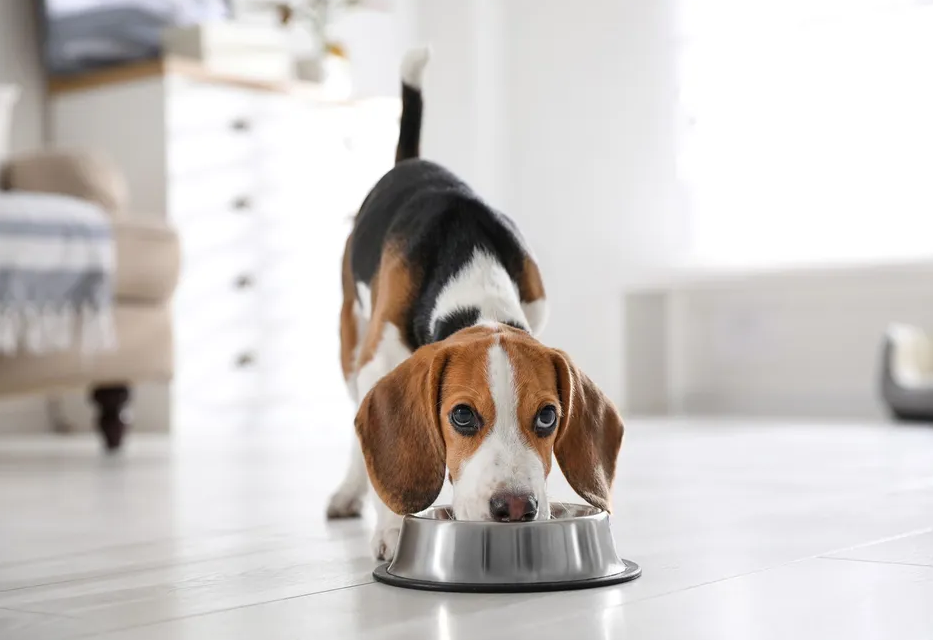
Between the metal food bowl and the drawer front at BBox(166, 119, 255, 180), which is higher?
the drawer front at BBox(166, 119, 255, 180)

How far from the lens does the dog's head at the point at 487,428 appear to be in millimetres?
1276

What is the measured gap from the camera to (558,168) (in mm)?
6055

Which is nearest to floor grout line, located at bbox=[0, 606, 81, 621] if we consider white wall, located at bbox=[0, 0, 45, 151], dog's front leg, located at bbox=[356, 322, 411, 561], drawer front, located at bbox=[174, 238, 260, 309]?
dog's front leg, located at bbox=[356, 322, 411, 561]

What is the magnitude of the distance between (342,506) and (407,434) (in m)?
0.70

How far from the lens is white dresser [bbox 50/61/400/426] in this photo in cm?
457

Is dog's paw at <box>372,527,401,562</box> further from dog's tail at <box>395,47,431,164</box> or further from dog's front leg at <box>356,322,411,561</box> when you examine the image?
dog's tail at <box>395,47,431,164</box>

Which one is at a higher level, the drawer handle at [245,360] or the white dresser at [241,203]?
the white dresser at [241,203]

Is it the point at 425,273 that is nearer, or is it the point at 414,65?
the point at 425,273

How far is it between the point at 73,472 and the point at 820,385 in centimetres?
327

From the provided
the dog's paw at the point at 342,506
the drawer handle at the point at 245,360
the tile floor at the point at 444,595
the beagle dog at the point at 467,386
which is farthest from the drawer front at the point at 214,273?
the beagle dog at the point at 467,386

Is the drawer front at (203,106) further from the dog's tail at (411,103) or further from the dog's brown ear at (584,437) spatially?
the dog's brown ear at (584,437)

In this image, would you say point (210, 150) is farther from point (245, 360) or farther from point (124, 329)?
point (124, 329)

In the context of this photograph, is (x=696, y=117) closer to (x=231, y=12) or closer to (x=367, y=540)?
(x=231, y=12)

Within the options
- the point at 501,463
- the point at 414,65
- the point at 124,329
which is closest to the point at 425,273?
the point at 501,463
